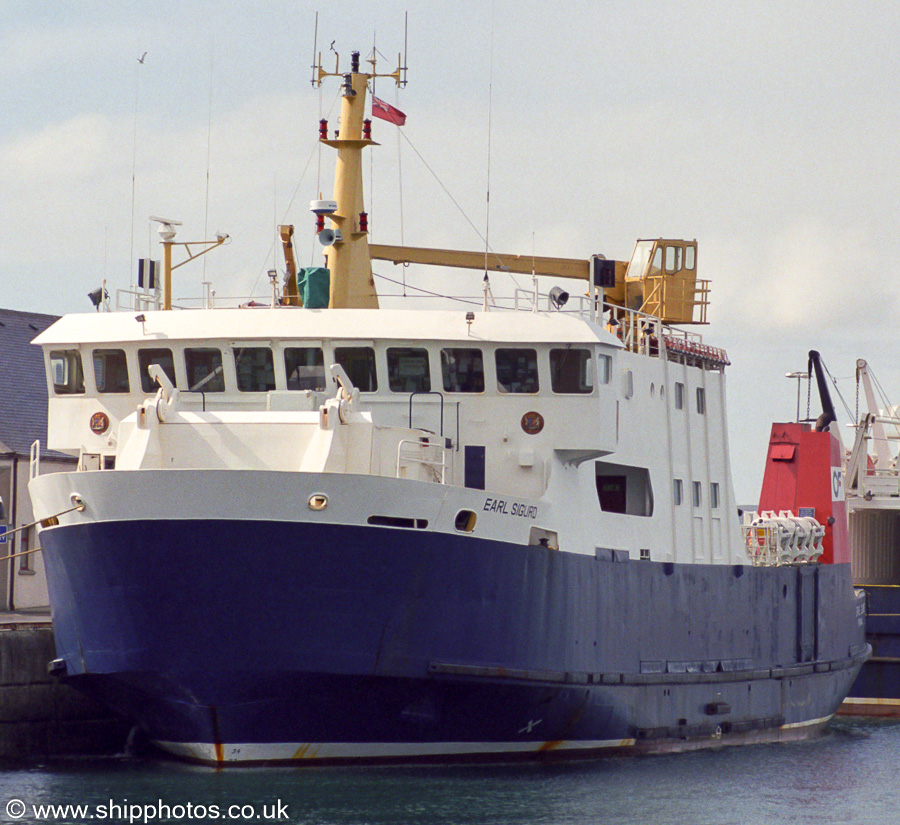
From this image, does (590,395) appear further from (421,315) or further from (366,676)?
(366,676)

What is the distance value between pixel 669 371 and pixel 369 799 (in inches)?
362

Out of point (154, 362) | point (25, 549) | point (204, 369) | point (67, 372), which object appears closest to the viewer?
point (204, 369)

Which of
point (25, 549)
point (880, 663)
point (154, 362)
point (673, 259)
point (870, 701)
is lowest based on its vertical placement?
point (870, 701)

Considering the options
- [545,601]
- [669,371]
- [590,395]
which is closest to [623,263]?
[669,371]

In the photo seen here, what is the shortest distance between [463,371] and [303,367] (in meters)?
2.07

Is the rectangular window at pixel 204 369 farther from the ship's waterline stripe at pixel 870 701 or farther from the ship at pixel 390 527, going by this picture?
the ship's waterline stripe at pixel 870 701

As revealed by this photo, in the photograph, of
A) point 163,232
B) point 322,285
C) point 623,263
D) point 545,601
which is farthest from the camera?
point 623,263

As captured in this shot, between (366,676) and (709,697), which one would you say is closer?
(366,676)

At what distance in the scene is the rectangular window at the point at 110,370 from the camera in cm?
2205

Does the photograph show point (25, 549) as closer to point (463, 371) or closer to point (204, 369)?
point (204, 369)

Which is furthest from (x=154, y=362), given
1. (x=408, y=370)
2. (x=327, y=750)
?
(x=327, y=750)

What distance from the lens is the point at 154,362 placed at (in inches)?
860

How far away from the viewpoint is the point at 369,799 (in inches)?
736

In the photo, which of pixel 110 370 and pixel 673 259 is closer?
pixel 110 370
